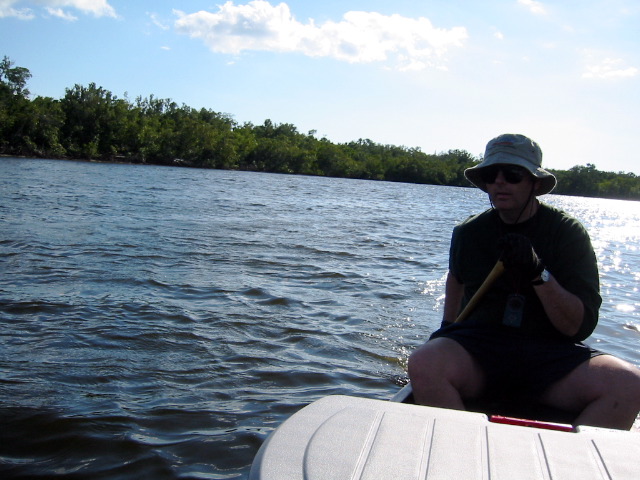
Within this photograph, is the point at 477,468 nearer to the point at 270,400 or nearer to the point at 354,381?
the point at 270,400

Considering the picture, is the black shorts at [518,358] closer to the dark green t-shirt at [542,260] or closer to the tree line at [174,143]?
the dark green t-shirt at [542,260]

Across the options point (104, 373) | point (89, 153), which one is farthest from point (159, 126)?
point (104, 373)

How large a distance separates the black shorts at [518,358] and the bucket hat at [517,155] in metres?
0.77

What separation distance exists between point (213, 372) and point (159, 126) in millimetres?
97873

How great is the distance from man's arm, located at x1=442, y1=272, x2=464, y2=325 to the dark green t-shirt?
15 cm

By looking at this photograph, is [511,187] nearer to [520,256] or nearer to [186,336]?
[520,256]

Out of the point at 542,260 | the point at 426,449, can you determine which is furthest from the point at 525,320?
the point at 426,449

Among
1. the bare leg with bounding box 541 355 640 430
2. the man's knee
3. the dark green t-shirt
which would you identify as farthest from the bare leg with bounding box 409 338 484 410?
the bare leg with bounding box 541 355 640 430

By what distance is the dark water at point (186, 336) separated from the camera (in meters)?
3.58

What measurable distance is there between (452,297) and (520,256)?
911 mm

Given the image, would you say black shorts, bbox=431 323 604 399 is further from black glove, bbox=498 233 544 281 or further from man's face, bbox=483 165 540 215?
man's face, bbox=483 165 540 215

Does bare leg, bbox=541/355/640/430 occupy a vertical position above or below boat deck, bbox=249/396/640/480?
below

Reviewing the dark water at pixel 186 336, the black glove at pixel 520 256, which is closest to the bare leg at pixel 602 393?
the black glove at pixel 520 256

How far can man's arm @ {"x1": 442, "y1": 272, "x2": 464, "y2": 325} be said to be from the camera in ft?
11.3
